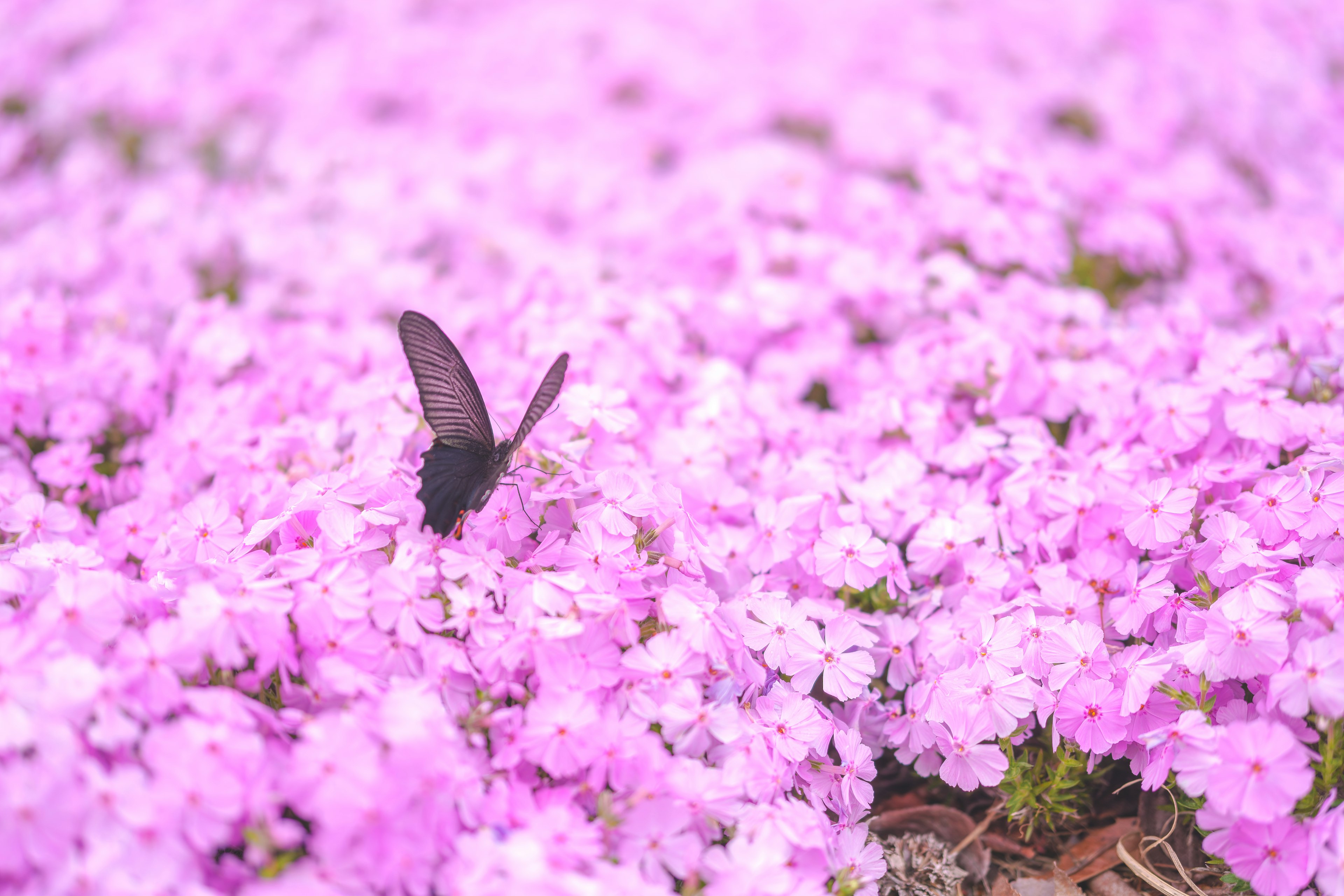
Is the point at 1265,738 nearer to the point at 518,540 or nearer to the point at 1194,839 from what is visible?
the point at 1194,839

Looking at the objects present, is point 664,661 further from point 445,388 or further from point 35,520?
point 35,520

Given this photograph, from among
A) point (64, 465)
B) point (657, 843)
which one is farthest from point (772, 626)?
point (64, 465)

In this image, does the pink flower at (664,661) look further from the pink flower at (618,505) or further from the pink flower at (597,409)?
the pink flower at (597,409)

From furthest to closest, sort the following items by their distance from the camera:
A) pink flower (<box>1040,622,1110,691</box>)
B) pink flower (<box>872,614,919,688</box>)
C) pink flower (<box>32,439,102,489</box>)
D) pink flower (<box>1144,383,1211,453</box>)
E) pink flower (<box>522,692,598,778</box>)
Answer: pink flower (<box>32,439,102,489</box>)
pink flower (<box>1144,383,1211,453</box>)
pink flower (<box>872,614,919,688</box>)
pink flower (<box>1040,622,1110,691</box>)
pink flower (<box>522,692,598,778</box>)

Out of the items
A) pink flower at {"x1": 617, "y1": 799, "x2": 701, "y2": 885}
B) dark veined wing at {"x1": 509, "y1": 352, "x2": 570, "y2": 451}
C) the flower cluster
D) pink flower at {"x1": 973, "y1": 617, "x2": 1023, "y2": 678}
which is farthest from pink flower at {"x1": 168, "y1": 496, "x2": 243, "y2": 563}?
pink flower at {"x1": 973, "y1": 617, "x2": 1023, "y2": 678}

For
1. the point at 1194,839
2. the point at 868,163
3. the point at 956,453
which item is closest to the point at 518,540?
the point at 956,453

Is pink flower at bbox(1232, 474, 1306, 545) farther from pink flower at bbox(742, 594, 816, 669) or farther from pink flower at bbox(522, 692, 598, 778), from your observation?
pink flower at bbox(522, 692, 598, 778)

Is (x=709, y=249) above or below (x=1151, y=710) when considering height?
above

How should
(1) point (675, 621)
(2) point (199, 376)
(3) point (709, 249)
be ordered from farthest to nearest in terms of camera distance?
(3) point (709, 249) < (2) point (199, 376) < (1) point (675, 621)
